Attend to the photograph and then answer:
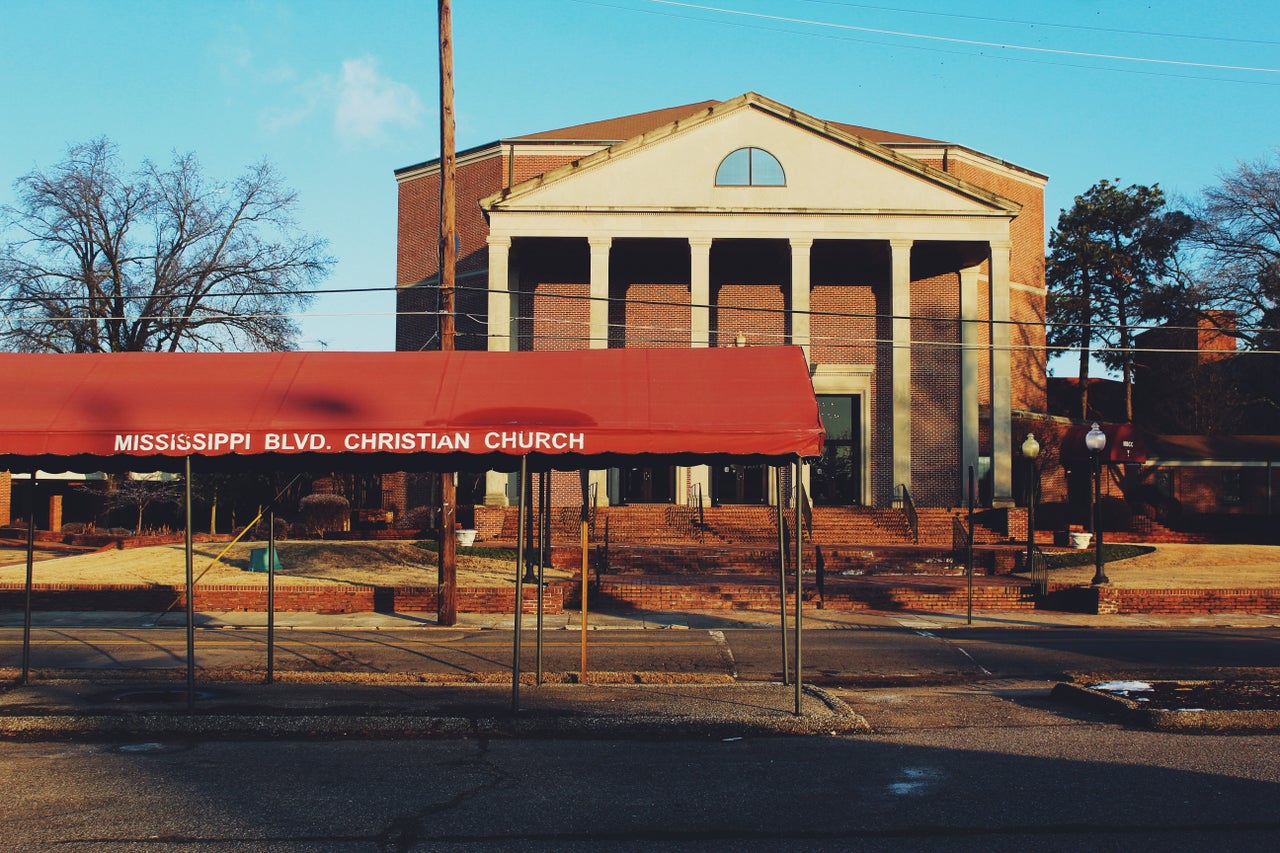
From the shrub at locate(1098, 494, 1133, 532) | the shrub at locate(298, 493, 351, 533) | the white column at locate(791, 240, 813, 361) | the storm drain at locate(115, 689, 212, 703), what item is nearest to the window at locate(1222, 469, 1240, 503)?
the shrub at locate(1098, 494, 1133, 532)

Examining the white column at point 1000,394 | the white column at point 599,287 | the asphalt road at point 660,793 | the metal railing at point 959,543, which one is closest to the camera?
the asphalt road at point 660,793

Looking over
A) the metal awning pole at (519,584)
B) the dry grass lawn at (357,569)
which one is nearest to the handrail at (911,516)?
the dry grass lawn at (357,569)

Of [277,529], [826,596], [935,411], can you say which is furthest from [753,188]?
[277,529]

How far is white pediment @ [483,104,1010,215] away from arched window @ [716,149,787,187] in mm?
219

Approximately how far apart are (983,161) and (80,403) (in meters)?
46.5

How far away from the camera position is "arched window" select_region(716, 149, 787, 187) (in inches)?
1534

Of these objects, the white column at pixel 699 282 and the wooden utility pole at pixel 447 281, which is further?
the white column at pixel 699 282

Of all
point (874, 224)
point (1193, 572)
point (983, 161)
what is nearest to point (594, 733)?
point (1193, 572)

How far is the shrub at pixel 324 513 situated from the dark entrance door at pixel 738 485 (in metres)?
13.0

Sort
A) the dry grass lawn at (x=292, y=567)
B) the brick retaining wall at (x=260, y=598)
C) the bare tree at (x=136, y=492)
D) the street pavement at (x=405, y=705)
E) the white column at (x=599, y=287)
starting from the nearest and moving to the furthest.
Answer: the street pavement at (x=405, y=705), the brick retaining wall at (x=260, y=598), the dry grass lawn at (x=292, y=567), the white column at (x=599, y=287), the bare tree at (x=136, y=492)

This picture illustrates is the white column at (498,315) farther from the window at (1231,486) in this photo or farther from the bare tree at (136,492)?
the window at (1231,486)

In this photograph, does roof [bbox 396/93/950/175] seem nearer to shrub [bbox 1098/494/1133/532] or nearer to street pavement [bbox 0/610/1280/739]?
shrub [bbox 1098/494/1133/532]

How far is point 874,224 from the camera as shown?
128ft

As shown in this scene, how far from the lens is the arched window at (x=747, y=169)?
1534 inches
